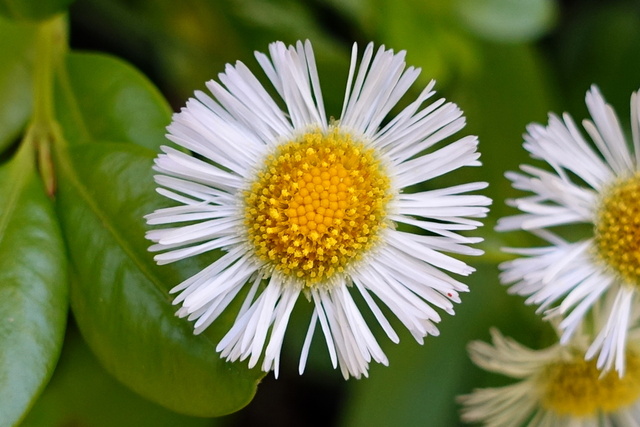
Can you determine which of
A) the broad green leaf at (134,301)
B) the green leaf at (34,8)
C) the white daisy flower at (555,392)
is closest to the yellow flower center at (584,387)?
the white daisy flower at (555,392)

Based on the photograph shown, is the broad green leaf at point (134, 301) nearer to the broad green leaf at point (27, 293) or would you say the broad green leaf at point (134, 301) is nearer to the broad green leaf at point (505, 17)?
the broad green leaf at point (27, 293)

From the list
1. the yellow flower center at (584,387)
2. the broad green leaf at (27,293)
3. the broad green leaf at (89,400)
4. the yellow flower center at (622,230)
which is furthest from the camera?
the broad green leaf at (89,400)

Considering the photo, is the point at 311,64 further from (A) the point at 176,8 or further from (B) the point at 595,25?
(B) the point at 595,25

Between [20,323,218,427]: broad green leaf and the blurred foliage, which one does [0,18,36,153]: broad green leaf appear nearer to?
the blurred foliage

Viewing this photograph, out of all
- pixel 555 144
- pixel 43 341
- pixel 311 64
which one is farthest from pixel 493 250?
pixel 43 341

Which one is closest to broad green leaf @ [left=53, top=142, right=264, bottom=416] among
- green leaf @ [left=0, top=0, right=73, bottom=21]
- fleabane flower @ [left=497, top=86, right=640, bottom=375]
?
green leaf @ [left=0, top=0, right=73, bottom=21]
